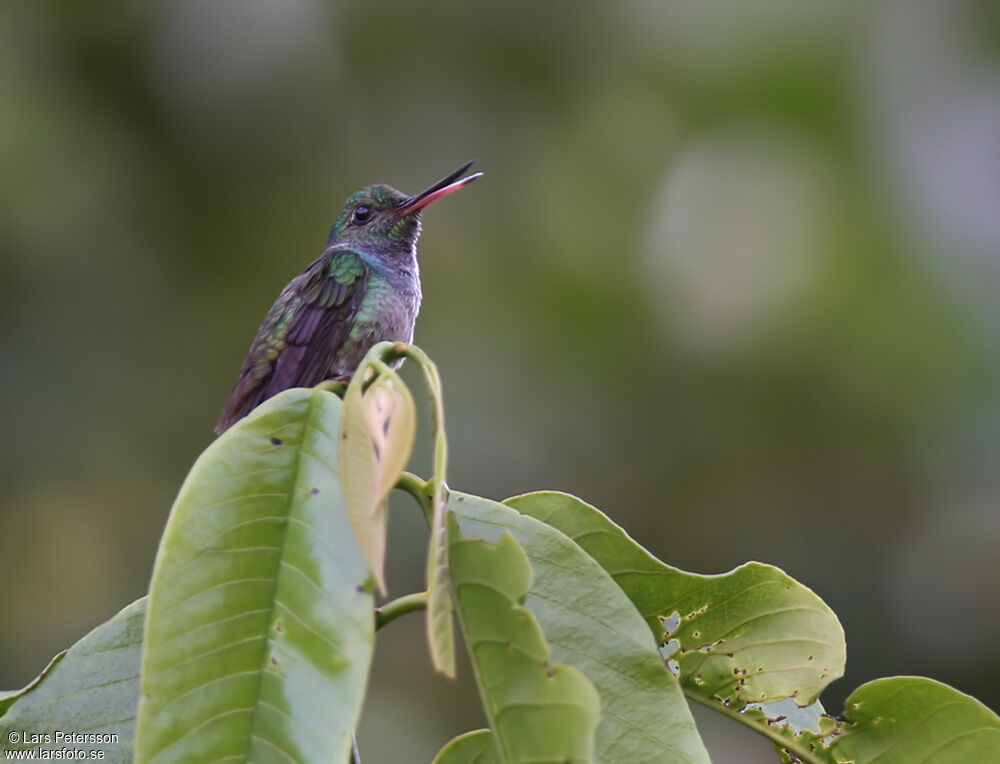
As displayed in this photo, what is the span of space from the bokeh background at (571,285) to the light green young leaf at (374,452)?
16.6 ft

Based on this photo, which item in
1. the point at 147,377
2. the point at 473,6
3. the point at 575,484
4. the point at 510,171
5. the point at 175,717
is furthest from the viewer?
the point at 473,6

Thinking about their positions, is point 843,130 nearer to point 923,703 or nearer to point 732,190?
point 732,190

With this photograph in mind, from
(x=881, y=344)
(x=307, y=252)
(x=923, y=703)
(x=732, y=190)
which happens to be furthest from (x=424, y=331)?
(x=923, y=703)

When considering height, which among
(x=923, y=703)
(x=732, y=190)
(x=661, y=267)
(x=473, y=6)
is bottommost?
(x=923, y=703)

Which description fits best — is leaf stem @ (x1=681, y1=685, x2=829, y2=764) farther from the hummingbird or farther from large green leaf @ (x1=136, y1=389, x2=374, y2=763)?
the hummingbird

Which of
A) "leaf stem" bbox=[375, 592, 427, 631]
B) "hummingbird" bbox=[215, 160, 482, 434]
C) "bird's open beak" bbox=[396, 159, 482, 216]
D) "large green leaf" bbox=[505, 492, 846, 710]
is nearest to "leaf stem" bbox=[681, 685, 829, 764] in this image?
A: "large green leaf" bbox=[505, 492, 846, 710]

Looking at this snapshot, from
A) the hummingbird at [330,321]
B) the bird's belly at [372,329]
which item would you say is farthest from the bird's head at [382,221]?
the bird's belly at [372,329]

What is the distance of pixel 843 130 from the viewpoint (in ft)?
27.2

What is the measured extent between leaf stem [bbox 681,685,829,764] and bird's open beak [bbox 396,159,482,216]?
1.91 metres

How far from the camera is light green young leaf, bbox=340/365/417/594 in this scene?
104 cm

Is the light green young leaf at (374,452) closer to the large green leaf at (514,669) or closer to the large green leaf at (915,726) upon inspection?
the large green leaf at (514,669)

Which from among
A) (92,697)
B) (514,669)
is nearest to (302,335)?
(92,697)

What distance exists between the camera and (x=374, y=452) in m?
1.16

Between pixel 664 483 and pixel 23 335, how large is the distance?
4.36 m
